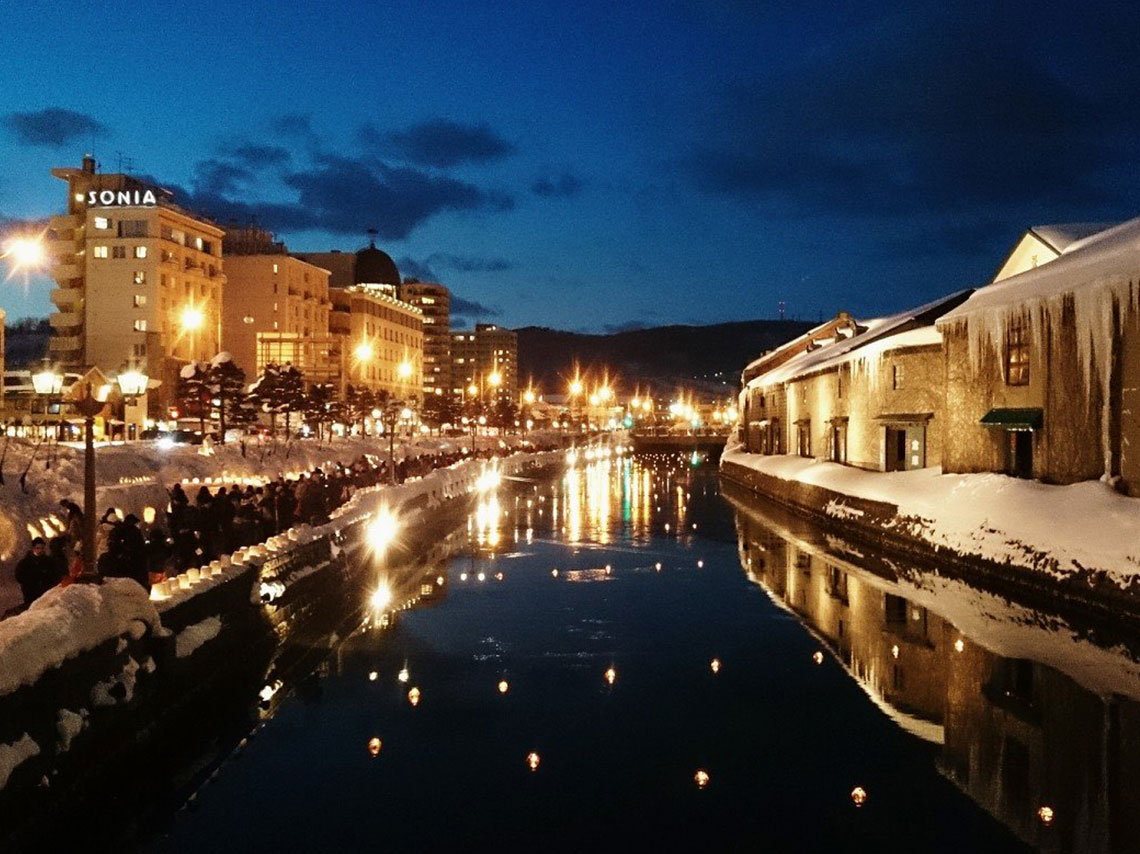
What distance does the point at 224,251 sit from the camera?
358 ft

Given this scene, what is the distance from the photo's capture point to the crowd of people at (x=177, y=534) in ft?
44.6

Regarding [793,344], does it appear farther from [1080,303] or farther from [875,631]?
[875,631]

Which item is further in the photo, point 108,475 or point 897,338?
point 897,338

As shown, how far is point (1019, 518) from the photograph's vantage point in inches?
918

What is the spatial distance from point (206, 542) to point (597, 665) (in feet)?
24.5

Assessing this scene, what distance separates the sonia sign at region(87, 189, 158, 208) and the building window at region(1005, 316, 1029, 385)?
74.7 metres

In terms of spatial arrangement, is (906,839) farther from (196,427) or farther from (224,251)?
(224,251)

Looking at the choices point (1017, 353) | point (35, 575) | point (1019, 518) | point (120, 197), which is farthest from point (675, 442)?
point (35, 575)

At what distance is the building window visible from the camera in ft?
94.5

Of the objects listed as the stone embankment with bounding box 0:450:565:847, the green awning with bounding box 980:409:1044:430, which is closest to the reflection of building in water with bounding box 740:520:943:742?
the green awning with bounding box 980:409:1044:430

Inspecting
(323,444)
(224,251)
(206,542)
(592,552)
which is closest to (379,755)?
(206,542)

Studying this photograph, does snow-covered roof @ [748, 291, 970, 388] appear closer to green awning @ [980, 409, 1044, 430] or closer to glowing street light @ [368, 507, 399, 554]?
green awning @ [980, 409, 1044, 430]

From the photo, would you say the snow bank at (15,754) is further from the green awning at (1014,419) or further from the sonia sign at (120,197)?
the sonia sign at (120,197)

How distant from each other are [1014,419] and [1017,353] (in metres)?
2.28
